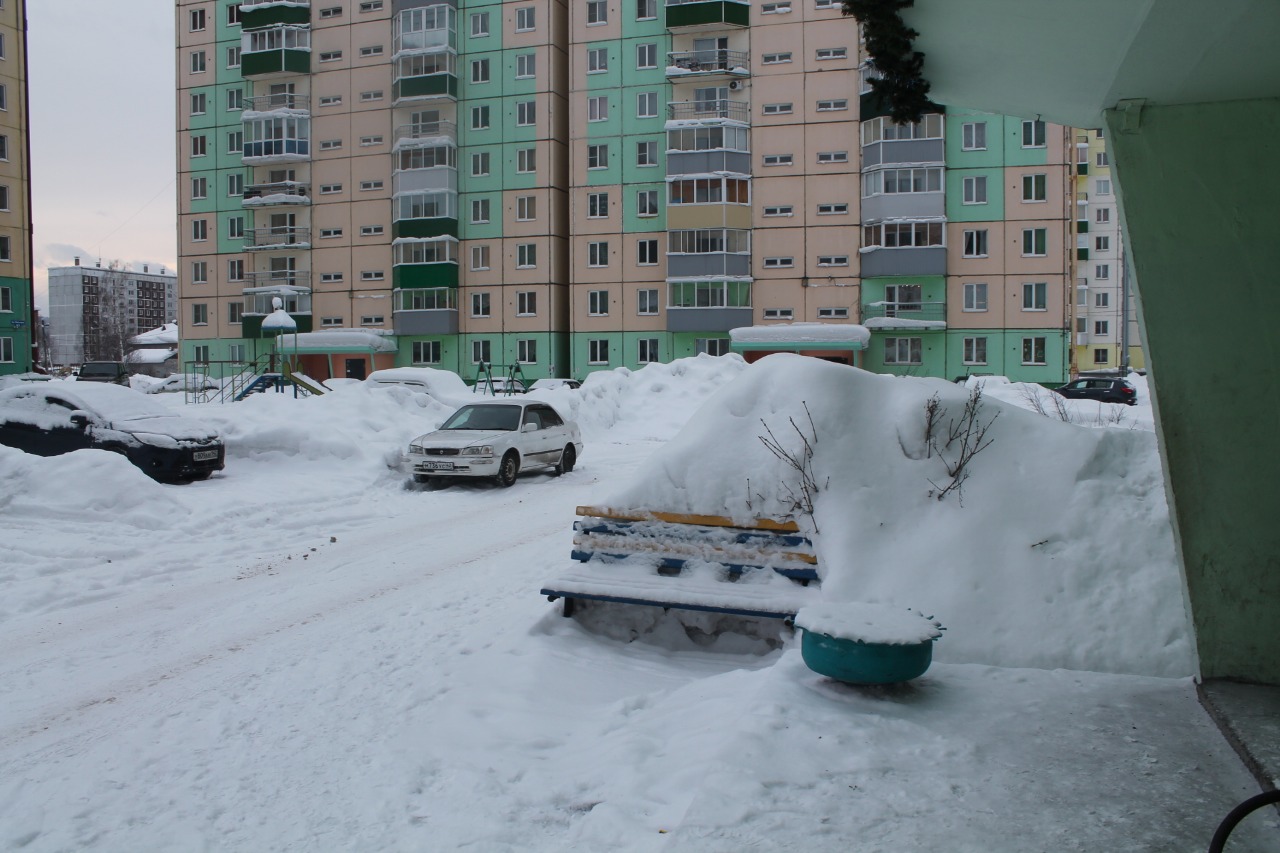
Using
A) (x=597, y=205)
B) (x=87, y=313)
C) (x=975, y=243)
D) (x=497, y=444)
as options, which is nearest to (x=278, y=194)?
(x=597, y=205)

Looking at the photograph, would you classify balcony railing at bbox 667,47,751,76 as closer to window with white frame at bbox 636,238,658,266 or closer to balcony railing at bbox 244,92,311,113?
window with white frame at bbox 636,238,658,266

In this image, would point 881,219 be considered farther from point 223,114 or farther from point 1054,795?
point 1054,795

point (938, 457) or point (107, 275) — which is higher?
point (107, 275)

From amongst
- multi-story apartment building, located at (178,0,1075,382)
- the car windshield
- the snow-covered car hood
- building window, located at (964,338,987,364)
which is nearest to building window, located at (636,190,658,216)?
multi-story apartment building, located at (178,0,1075,382)

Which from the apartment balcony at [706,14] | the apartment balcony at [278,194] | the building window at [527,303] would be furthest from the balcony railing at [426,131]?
the apartment balcony at [706,14]

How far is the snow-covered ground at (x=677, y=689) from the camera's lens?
402cm

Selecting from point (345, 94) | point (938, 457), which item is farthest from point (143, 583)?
point (345, 94)

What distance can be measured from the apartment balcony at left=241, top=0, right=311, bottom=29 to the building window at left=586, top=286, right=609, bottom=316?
866 inches

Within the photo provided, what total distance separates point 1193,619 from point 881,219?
42.1 metres

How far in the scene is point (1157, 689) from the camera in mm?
5305

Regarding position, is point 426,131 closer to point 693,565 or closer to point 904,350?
point 904,350

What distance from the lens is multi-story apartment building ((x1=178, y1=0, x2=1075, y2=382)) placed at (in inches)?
1793

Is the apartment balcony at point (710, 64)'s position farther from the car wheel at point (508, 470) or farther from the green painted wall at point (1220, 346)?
the green painted wall at point (1220, 346)

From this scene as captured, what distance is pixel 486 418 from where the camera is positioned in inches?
692
